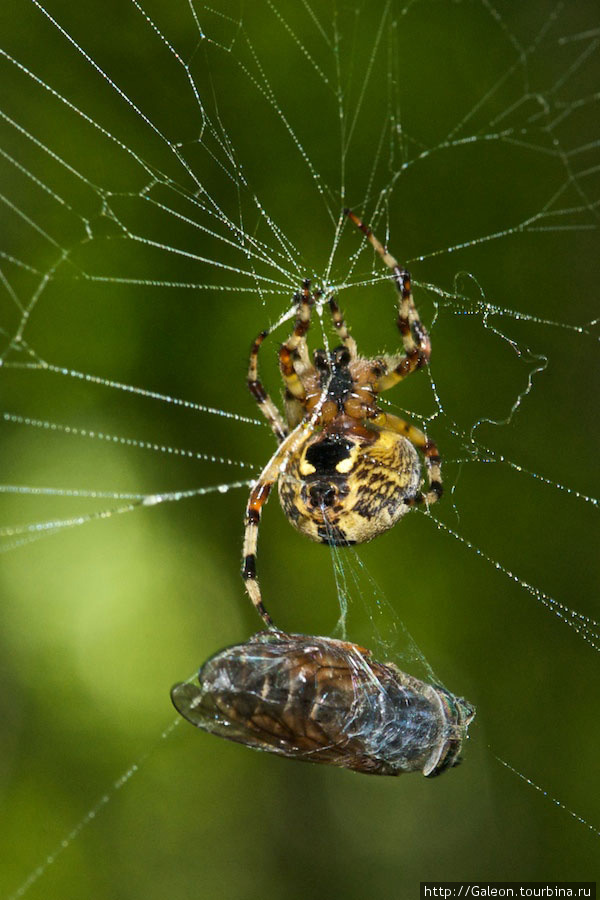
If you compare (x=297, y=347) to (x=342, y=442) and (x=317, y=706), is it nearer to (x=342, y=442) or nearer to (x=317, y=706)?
(x=342, y=442)

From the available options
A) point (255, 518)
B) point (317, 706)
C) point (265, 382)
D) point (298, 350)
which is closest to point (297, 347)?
point (298, 350)

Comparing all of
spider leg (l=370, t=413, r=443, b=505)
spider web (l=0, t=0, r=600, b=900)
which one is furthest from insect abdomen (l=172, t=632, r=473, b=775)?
spider web (l=0, t=0, r=600, b=900)

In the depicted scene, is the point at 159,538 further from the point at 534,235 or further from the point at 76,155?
the point at 534,235

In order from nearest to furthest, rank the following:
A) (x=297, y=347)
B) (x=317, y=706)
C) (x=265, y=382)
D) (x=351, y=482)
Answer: (x=317, y=706)
(x=351, y=482)
(x=297, y=347)
(x=265, y=382)

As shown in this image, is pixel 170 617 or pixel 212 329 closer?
pixel 212 329

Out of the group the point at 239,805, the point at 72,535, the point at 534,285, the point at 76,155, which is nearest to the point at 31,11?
the point at 76,155

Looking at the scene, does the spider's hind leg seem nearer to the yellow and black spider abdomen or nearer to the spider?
the spider
